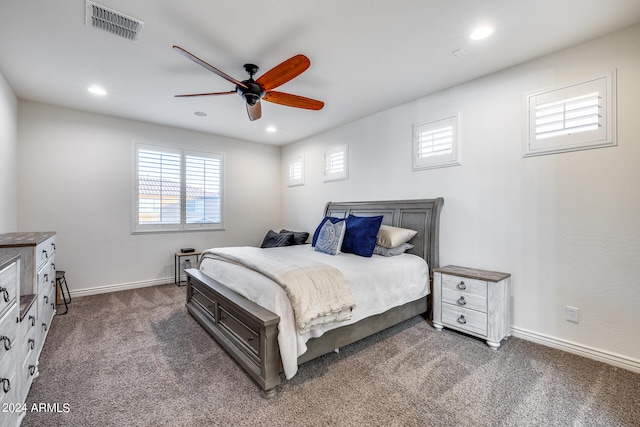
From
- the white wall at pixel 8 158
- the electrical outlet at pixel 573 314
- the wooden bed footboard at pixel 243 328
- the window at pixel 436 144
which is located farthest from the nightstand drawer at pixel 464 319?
the white wall at pixel 8 158

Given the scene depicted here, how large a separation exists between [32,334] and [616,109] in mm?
4706

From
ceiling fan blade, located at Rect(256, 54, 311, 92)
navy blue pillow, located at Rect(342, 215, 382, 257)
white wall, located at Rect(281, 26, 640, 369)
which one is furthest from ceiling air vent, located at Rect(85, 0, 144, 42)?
white wall, located at Rect(281, 26, 640, 369)

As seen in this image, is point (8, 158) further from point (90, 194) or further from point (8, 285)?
point (8, 285)

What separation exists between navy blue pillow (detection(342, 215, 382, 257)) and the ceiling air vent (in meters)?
2.73

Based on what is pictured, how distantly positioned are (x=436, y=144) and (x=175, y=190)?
414 cm

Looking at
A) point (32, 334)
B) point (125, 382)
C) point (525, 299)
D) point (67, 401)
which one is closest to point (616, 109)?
point (525, 299)

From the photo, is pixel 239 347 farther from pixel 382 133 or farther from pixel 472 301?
pixel 382 133

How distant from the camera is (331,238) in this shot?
3379 millimetres

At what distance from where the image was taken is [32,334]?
1981 mm

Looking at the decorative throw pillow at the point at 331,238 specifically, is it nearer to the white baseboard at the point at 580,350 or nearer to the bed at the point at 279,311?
the bed at the point at 279,311

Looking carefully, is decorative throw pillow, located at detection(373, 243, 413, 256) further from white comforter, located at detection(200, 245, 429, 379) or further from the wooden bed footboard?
the wooden bed footboard

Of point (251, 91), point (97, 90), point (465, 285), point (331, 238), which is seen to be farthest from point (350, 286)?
point (97, 90)

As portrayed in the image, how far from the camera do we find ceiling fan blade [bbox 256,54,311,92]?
2080mm

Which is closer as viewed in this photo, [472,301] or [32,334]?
[32,334]
